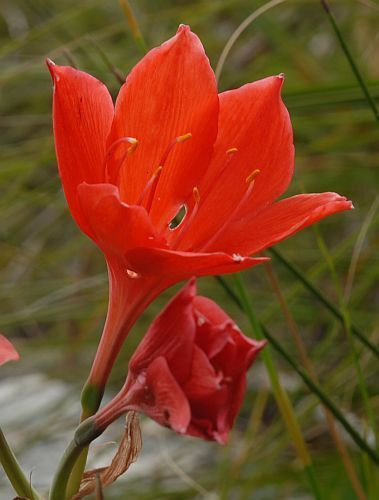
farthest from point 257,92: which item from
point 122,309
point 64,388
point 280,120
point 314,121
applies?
point 64,388

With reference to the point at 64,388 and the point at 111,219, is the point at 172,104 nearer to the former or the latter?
the point at 111,219

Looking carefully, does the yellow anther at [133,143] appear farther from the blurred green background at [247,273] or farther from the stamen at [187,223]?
the blurred green background at [247,273]

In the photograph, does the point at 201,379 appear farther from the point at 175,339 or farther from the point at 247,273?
the point at 247,273

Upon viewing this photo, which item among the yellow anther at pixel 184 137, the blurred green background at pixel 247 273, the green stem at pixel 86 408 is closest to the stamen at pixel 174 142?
the yellow anther at pixel 184 137

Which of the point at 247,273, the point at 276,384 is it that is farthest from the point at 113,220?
the point at 247,273

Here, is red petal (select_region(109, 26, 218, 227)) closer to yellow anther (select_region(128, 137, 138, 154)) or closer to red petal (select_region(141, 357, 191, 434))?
yellow anther (select_region(128, 137, 138, 154))

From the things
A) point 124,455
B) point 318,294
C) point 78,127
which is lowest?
point 318,294

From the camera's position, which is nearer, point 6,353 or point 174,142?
point 6,353

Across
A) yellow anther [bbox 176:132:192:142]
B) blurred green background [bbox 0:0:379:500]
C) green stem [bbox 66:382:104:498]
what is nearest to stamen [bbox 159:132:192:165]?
yellow anther [bbox 176:132:192:142]
